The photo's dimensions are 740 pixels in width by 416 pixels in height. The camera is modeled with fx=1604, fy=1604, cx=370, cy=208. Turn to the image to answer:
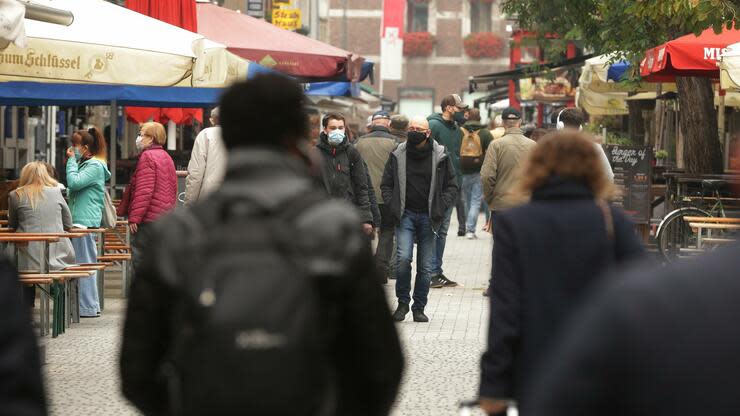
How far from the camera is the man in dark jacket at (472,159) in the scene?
2339 cm

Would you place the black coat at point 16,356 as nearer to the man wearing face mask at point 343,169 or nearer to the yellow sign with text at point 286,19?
the man wearing face mask at point 343,169

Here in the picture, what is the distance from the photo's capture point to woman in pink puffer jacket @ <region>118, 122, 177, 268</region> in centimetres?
1352

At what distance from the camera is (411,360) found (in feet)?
34.9

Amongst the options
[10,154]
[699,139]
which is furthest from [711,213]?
[10,154]

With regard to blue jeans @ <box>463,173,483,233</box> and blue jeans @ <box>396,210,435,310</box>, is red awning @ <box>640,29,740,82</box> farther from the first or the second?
blue jeans @ <box>463,173,483,233</box>

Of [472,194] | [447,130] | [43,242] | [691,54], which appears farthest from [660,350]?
[472,194]

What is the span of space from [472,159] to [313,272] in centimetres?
2057

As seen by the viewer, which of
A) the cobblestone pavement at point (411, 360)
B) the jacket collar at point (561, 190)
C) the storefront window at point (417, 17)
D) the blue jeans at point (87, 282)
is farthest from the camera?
the storefront window at point (417, 17)

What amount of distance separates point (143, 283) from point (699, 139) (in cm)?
1526

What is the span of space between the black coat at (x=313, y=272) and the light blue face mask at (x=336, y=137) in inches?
363

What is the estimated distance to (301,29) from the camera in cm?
3794

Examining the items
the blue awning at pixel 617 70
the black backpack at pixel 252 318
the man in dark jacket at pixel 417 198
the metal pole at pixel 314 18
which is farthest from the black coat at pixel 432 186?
the metal pole at pixel 314 18

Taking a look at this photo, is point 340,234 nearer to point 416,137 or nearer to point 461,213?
point 416,137

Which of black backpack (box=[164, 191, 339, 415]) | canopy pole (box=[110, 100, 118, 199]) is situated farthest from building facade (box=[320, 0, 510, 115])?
black backpack (box=[164, 191, 339, 415])
